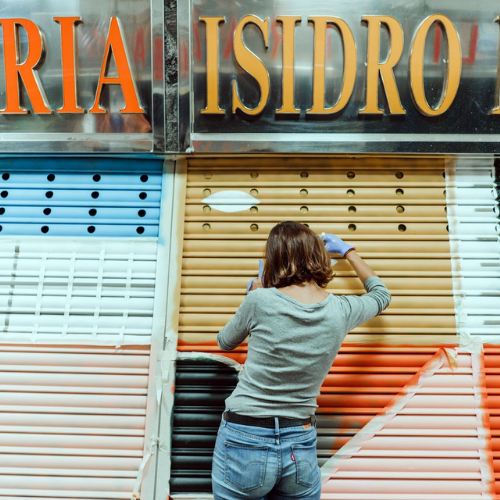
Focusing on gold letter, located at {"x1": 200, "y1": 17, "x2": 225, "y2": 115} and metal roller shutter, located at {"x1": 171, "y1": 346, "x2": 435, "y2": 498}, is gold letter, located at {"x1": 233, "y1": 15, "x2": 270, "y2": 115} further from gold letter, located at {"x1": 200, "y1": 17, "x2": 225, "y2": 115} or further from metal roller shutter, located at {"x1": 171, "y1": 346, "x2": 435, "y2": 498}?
metal roller shutter, located at {"x1": 171, "y1": 346, "x2": 435, "y2": 498}

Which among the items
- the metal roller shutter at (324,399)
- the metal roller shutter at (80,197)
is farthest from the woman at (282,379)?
the metal roller shutter at (80,197)

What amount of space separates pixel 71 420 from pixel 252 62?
2439 mm

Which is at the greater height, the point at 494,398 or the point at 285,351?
the point at 285,351

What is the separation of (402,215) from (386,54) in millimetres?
1004

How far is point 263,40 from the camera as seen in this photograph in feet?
8.50

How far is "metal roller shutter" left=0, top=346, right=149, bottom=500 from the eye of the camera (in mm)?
2486

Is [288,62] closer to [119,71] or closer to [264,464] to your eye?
[119,71]

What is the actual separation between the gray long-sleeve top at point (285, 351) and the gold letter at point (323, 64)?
1.35 meters

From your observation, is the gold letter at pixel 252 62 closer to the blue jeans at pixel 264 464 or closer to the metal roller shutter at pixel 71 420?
the metal roller shutter at pixel 71 420

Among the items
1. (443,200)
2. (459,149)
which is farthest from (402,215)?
(459,149)

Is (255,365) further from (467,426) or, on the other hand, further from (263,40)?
(263,40)

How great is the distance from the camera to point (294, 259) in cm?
186

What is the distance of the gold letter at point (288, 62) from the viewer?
2564 mm

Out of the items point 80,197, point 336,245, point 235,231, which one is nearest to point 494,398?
point 336,245
